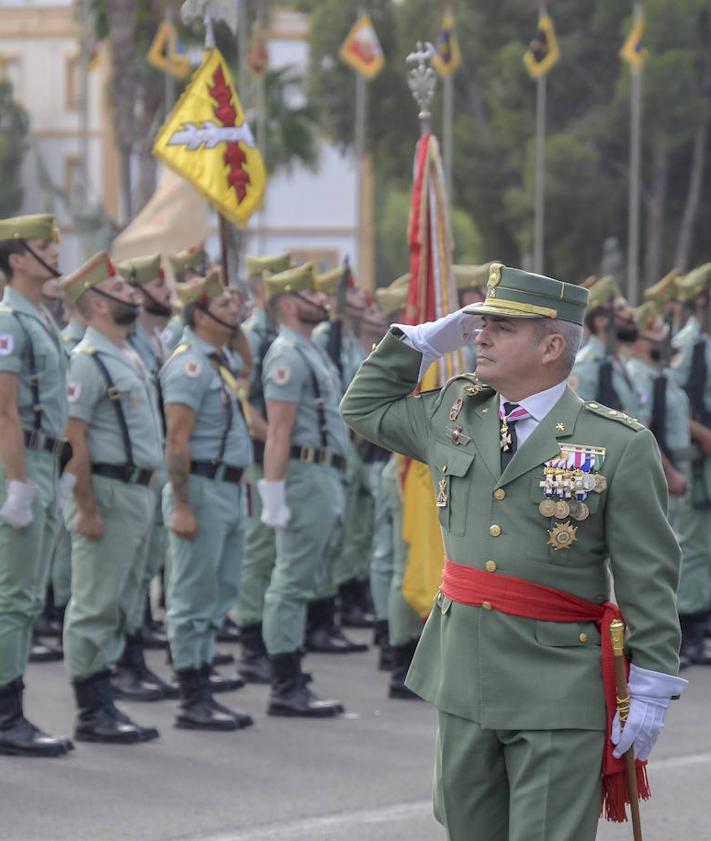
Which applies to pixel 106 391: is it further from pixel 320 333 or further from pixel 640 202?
pixel 640 202

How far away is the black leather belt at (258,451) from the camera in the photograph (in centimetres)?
998

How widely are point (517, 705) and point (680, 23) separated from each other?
34.3m

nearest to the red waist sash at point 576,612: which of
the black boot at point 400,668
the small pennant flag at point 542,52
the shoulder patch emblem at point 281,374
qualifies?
the shoulder patch emblem at point 281,374

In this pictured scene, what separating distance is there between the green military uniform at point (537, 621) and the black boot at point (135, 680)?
4693 mm

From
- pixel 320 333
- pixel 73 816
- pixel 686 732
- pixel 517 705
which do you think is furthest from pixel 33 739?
pixel 320 333

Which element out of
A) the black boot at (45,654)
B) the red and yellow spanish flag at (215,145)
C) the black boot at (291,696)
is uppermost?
the red and yellow spanish flag at (215,145)

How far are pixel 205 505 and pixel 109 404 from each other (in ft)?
2.05

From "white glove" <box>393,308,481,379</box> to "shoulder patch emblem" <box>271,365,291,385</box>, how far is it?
4075 mm

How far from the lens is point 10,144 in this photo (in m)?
57.0

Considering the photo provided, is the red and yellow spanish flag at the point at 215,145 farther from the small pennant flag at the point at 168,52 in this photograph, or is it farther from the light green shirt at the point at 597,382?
the small pennant flag at the point at 168,52

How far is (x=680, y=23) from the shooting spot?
37.0m

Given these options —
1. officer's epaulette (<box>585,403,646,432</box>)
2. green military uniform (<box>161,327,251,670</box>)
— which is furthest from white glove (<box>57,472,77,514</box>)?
officer's epaulette (<box>585,403,646,432</box>)

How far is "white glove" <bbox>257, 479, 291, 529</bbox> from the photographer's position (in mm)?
8570

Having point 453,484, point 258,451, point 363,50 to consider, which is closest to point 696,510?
point 258,451
